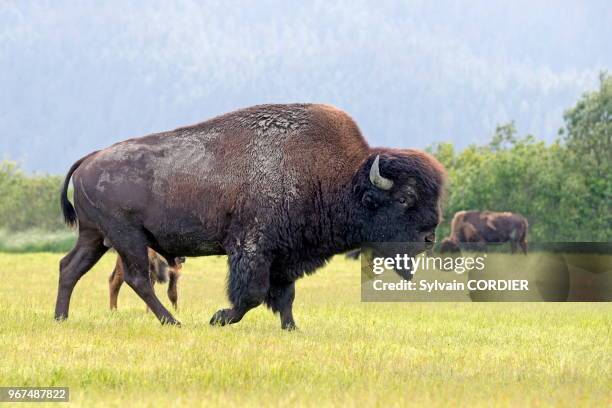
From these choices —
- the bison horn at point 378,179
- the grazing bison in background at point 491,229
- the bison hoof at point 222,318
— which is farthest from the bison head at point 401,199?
the grazing bison in background at point 491,229

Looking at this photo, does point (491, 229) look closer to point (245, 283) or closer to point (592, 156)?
point (592, 156)

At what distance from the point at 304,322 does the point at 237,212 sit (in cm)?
236

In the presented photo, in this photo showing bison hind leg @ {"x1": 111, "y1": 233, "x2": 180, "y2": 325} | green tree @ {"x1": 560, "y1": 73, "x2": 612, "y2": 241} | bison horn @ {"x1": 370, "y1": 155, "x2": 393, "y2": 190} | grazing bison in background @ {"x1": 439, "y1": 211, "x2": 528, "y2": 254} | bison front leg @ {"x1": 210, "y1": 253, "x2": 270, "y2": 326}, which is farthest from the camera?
green tree @ {"x1": 560, "y1": 73, "x2": 612, "y2": 241}

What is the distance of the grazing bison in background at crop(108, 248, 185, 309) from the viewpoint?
14828 mm

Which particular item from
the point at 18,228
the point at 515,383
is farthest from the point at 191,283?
the point at 18,228

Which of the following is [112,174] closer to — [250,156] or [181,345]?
[250,156]

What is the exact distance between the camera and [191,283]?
87.4 ft

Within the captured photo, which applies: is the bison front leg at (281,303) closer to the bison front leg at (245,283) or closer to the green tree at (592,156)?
the bison front leg at (245,283)

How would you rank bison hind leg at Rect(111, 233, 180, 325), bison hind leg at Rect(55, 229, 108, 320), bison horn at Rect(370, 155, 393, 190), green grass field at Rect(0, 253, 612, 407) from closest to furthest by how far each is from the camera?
1. green grass field at Rect(0, 253, 612, 407)
2. bison horn at Rect(370, 155, 393, 190)
3. bison hind leg at Rect(111, 233, 180, 325)
4. bison hind leg at Rect(55, 229, 108, 320)

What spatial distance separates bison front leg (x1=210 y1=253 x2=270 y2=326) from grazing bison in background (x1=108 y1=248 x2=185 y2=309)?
3.52 meters

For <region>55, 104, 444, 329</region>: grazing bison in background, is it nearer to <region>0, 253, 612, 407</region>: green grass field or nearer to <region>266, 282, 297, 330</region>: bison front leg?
<region>266, 282, 297, 330</region>: bison front leg

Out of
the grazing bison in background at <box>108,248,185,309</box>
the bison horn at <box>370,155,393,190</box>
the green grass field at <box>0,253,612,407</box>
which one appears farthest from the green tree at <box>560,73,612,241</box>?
the bison horn at <box>370,155,393,190</box>

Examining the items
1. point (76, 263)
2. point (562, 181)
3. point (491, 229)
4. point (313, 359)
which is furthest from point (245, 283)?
point (562, 181)

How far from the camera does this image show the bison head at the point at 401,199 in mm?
11211
